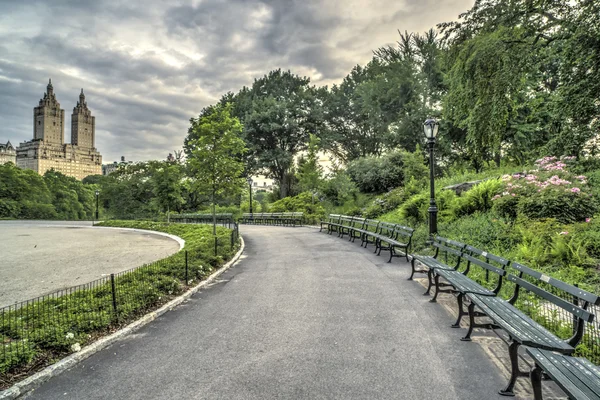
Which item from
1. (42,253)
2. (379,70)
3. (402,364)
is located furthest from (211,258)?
(379,70)

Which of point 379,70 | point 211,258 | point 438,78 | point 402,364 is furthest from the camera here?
point 379,70

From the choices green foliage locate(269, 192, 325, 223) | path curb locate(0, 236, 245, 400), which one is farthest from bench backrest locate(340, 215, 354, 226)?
path curb locate(0, 236, 245, 400)

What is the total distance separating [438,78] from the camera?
28.6 metres

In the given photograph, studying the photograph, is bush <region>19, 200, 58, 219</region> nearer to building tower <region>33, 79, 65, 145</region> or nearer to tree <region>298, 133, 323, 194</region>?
tree <region>298, 133, 323, 194</region>

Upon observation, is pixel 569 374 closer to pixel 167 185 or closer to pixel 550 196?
pixel 550 196

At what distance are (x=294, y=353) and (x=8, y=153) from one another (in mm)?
195783

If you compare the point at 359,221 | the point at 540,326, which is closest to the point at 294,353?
the point at 540,326

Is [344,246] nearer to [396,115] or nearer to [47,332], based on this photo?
[47,332]

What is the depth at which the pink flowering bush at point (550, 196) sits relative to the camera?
8.07m

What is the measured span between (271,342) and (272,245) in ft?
30.3

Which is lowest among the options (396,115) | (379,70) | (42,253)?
(42,253)

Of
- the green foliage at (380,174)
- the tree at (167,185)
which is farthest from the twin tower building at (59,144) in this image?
the green foliage at (380,174)

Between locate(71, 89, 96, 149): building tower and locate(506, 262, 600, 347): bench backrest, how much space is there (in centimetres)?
20487

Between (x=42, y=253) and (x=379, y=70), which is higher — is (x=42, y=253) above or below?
below
